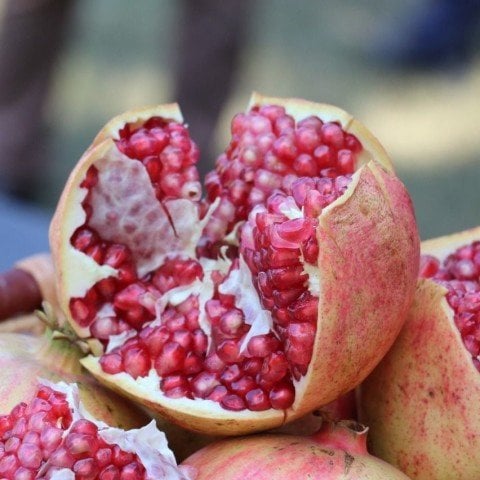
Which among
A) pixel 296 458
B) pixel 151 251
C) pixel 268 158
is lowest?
pixel 296 458

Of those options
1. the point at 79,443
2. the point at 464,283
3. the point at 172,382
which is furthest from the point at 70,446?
the point at 464,283

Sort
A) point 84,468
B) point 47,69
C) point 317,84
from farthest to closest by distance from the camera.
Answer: point 317,84 → point 47,69 → point 84,468

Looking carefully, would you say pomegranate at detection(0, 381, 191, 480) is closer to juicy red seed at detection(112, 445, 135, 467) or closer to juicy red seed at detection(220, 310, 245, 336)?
juicy red seed at detection(112, 445, 135, 467)

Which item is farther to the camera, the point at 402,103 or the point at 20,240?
the point at 402,103

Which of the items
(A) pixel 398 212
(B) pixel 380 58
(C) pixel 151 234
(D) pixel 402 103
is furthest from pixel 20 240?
(B) pixel 380 58

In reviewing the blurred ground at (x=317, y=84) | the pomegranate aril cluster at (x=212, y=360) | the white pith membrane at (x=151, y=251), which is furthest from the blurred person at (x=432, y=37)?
the pomegranate aril cluster at (x=212, y=360)

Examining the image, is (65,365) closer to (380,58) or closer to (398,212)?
(398,212)

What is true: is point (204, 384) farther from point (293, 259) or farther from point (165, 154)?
point (165, 154)

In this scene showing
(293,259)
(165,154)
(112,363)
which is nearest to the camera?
(293,259)
